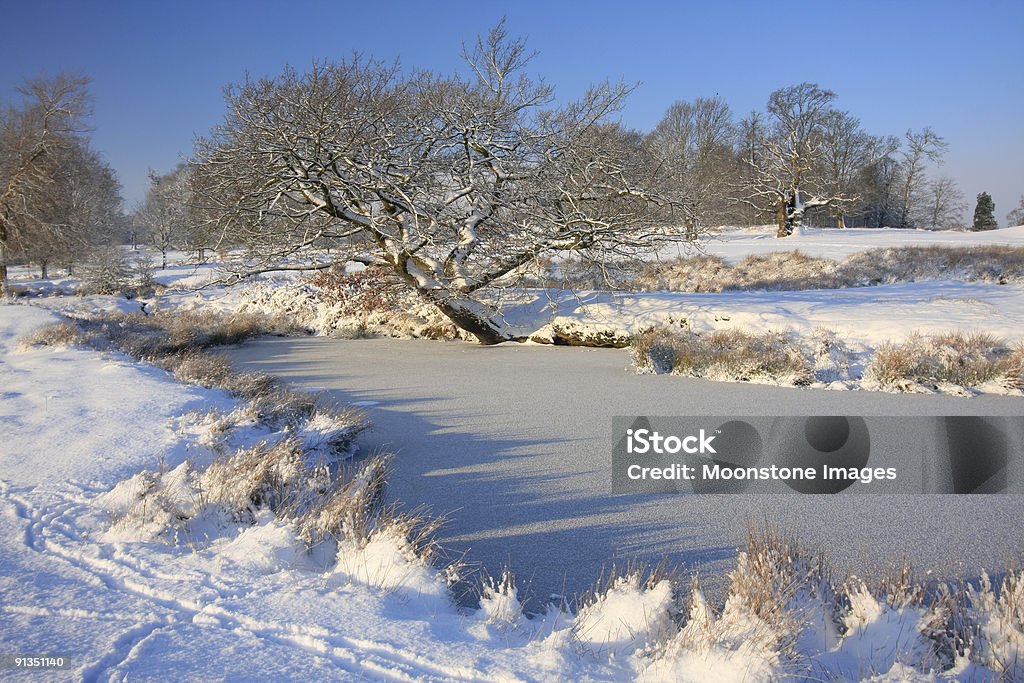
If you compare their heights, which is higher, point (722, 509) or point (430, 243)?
point (430, 243)

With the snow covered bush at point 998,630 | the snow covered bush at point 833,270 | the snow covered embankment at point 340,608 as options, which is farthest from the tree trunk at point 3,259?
the snow covered bush at point 998,630

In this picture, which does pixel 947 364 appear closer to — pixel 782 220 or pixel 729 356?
pixel 729 356

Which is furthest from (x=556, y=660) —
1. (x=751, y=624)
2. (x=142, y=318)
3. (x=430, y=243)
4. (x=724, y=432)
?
(x=142, y=318)

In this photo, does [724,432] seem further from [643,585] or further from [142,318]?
[142,318]

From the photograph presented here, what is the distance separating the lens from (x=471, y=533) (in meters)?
3.71

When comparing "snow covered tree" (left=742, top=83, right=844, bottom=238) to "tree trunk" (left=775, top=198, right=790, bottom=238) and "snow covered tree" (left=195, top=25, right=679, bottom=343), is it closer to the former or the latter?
"tree trunk" (left=775, top=198, right=790, bottom=238)

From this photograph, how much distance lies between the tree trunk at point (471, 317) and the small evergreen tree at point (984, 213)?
141 ft

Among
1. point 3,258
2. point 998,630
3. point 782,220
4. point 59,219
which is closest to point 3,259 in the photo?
point 3,258

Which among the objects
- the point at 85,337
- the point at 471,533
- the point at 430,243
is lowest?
the point at 471,533

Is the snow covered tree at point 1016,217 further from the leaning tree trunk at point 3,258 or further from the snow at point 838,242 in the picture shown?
the leaning tree trunk at point 3,258

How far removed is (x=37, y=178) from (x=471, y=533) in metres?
20.6
